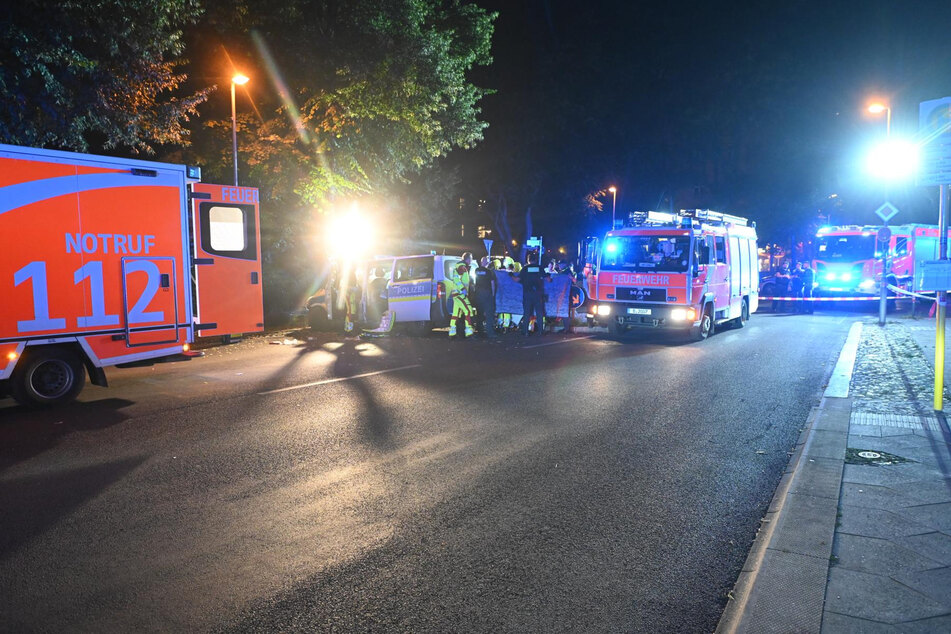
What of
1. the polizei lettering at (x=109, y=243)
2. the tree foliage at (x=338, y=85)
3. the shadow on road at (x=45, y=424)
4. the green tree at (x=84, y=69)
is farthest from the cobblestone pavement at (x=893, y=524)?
the tree foliage at (x=338, y=85)

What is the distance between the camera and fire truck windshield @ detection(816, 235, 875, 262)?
2716 cm

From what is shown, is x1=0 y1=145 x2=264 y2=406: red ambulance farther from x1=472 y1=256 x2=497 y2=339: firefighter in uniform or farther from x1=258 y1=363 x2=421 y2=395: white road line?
x1=472 y1=256 x2=497 y2=339: firefighter in uniform

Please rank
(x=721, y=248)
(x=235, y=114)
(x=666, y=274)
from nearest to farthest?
(x=666, y=274) < (x=721, y=248) < (x=235, y=114)

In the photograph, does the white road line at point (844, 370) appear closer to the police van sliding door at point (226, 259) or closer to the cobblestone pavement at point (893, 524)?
the cobblestone pavement at point (893, 524)

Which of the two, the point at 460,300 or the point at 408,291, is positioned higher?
the point at 408,291

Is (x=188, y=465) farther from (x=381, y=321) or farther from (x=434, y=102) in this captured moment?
(x=434, y=102)

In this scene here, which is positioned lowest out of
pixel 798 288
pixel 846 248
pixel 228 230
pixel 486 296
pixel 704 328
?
pixel 704 328

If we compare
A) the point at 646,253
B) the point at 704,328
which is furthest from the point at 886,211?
the point at 646,253

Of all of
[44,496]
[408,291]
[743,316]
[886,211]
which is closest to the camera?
[44,496]

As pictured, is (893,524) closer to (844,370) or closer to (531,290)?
(844,370)

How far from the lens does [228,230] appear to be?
10203mm

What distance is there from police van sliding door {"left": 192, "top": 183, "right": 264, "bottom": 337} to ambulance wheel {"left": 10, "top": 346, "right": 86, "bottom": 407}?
1.97m

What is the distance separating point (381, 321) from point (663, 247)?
6.74 meters

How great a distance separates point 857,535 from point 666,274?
10.8 meters
